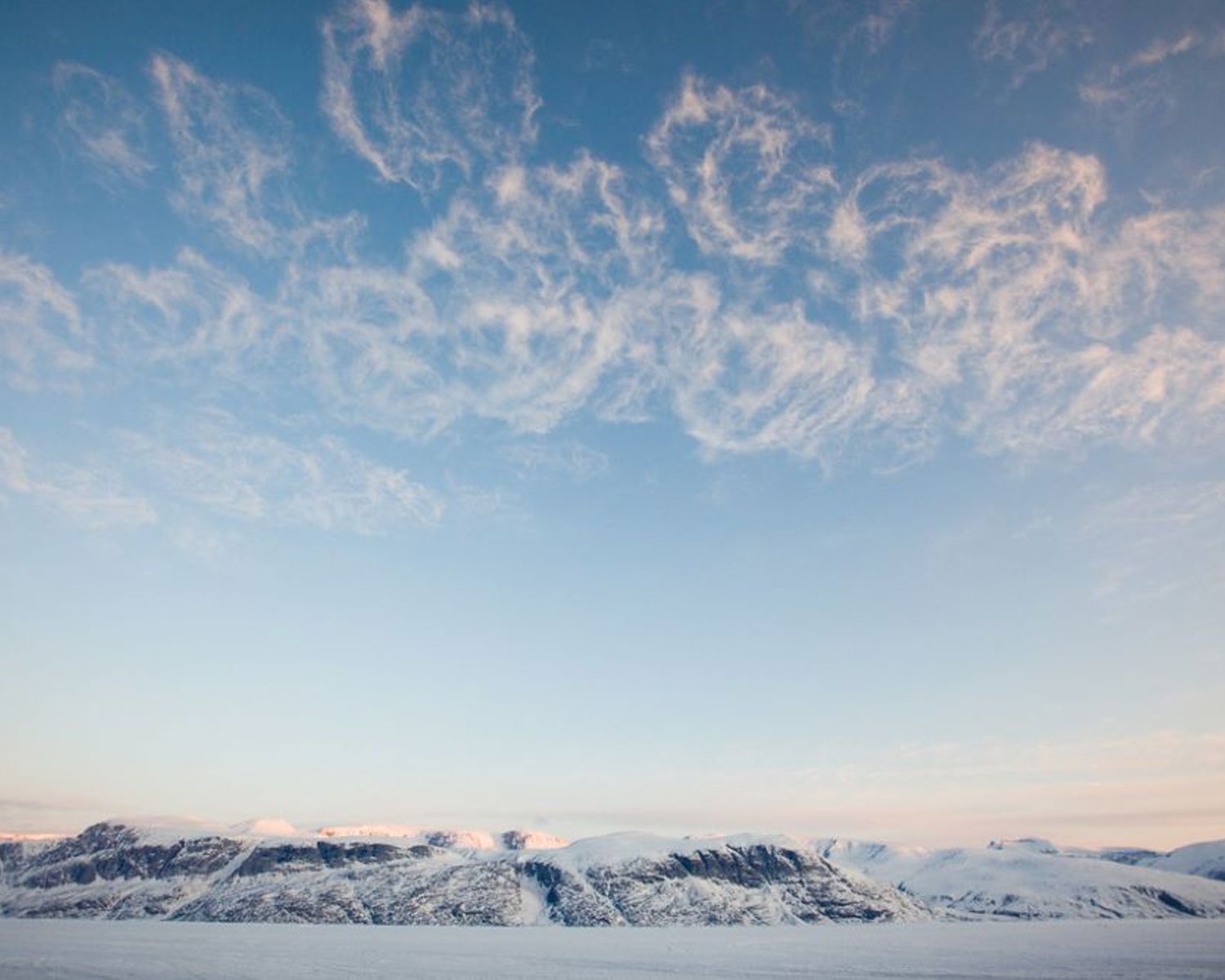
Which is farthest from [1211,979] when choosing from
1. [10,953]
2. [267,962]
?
[10,953]

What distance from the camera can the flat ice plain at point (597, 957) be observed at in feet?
325

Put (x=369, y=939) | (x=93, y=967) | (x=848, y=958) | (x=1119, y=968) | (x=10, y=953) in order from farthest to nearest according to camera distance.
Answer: (x=369, y=939)
(x=848, y=958)
(x=10, y=953)
(x=1119, y=968)
(x=93, y=967)

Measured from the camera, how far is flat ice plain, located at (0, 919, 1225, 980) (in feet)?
325

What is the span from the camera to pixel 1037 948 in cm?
15588

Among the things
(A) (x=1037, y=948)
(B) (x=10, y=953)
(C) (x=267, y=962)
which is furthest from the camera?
(A) (x=1037, y=948)

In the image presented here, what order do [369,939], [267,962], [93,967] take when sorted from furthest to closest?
[369,939], [267,962], [93,967]

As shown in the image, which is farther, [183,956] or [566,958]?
[566,958]

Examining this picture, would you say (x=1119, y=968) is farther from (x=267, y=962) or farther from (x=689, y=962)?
(x=267, y=962)

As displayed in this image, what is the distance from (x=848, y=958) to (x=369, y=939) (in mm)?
122789

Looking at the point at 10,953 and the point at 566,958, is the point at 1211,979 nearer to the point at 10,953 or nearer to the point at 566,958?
the point at 566,958

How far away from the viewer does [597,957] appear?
135 metres

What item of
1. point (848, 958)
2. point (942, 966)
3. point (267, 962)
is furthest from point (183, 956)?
point (942, 966)

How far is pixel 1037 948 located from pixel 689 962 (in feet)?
277

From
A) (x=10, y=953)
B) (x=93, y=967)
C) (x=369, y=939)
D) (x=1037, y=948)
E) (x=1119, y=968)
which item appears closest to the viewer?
(x=93, y=967)
